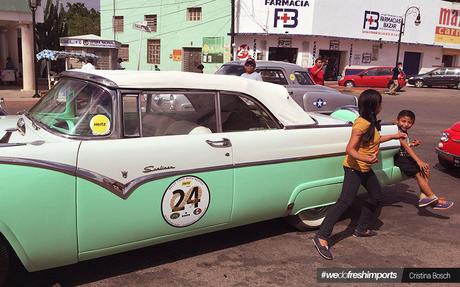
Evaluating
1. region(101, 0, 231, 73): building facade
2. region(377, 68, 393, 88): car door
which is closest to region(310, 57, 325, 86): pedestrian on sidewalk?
region(377, 68, 393, 88): car door

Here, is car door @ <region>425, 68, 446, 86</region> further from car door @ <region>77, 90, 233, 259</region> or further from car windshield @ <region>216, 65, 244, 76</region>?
car door @ <region>77, 90, 233, 259</region>

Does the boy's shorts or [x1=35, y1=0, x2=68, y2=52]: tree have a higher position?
[x1=35, y1=0, x2=68, y2=52]: tree

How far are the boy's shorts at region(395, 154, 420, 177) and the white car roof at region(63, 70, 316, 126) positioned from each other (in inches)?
51.5

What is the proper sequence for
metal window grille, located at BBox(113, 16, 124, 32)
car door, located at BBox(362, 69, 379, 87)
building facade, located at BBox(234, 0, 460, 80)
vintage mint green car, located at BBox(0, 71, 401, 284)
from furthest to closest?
metal window grille, located at BBox(113, 16, 124, 32), building facade, located at BBox(234, 0, 460, 80), car door, located at BBox(362, 69, 379, 87), vintage mint green car, located at BBox(0, 71, 401, 284)

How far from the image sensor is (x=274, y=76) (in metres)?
9.93

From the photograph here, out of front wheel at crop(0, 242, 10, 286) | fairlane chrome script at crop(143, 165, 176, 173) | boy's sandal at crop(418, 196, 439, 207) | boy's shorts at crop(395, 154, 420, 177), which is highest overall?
fairlane chrome script at crop(143, 165, 176, 173)

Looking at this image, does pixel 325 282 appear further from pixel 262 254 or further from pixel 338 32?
pixel 338 32

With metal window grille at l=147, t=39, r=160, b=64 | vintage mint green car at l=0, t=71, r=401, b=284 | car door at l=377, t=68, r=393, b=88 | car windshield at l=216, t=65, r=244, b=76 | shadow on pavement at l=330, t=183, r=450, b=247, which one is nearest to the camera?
vintage mint green car at l=0, t=71, r=401, b=284

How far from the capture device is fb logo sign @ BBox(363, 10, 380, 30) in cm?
3472

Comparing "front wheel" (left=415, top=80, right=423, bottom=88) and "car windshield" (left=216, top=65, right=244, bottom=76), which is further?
"front wheel" (left=415, top=80, right=423, bottom=88)

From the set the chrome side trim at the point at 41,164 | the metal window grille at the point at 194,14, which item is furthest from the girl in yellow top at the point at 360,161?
the metal window grille at the point at 194,14

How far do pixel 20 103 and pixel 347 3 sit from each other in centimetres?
2589

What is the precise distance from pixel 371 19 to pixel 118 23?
71.7ft

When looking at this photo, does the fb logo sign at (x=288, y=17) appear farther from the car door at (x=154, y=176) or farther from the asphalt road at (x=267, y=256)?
the car door at (x=154, y=176)
